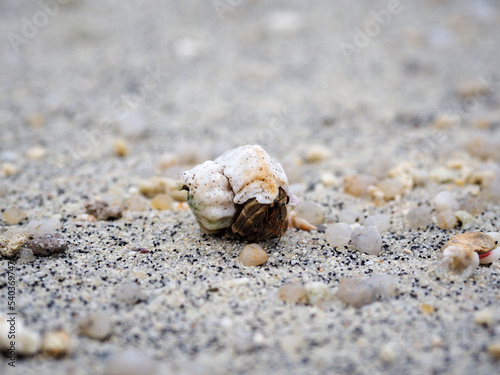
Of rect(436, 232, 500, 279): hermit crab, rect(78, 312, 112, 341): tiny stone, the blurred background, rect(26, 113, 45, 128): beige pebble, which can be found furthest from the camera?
rect(26, 113, 45, 128): beige pebble

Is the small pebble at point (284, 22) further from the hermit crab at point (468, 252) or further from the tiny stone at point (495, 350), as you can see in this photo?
the tiny stone at point (495, 350)

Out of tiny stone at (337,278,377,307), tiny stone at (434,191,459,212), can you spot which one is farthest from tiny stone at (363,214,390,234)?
tiny stone at (337,278,377,307)

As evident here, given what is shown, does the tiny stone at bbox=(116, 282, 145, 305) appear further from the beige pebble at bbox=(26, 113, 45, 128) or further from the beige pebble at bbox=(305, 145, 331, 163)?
the beige pebble at bbox=(26, 113, 45, 128)

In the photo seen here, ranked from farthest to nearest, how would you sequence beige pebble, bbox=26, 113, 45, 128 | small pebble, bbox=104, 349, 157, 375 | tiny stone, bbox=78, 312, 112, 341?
1. beige pebble, bbox=26, 113, 45, 128
2. tiny stone, bbox=78, 312, 112, 341
3. small pebble, bbox=104, 349, 157, 375

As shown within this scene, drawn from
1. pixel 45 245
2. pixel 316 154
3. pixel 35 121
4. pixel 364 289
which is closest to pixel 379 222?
pixel 364 289

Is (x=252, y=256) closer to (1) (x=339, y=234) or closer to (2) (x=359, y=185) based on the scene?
(1) (x=339, y=234)

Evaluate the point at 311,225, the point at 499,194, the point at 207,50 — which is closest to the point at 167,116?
the point at 207,50
